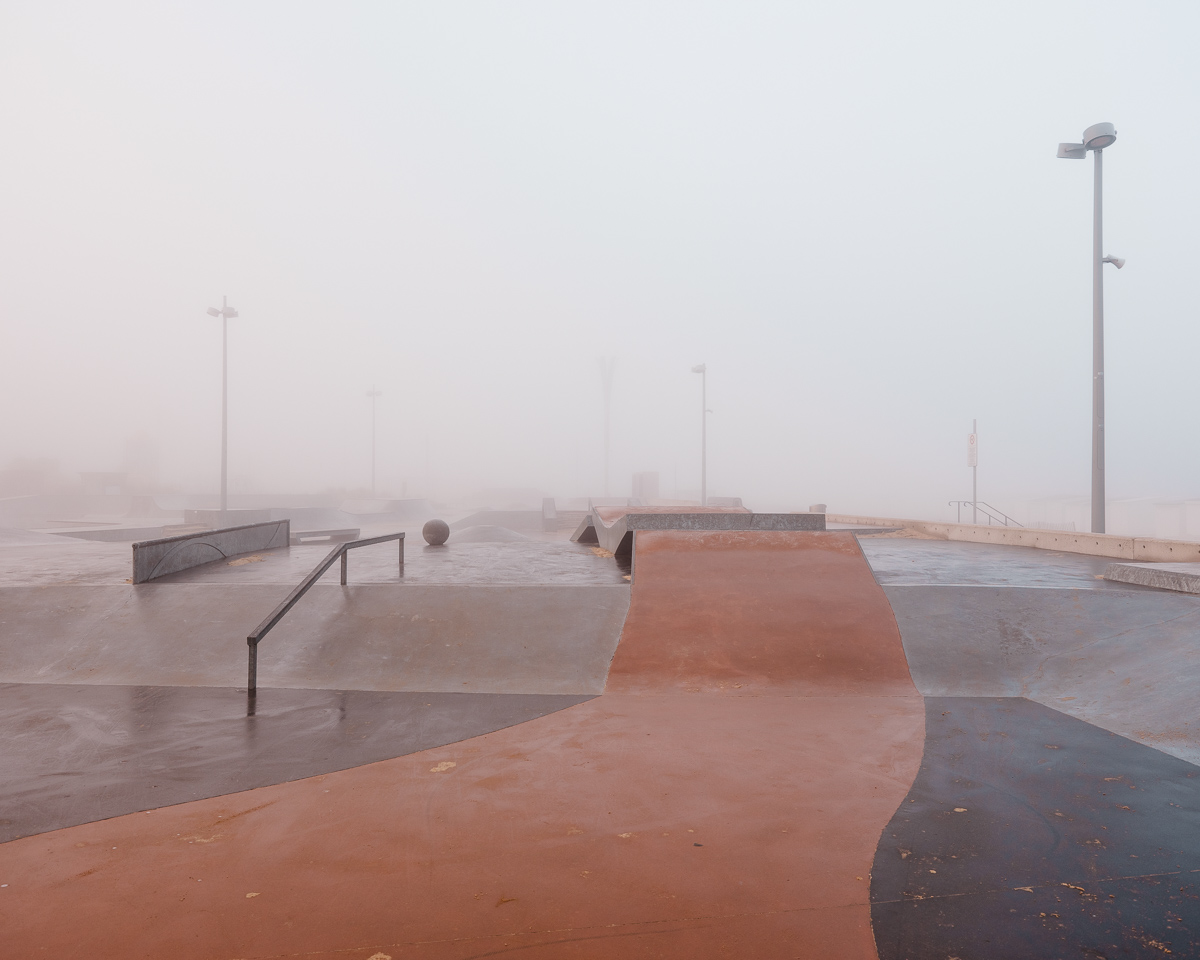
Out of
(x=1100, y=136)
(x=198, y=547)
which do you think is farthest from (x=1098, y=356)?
(x=198, y=547)

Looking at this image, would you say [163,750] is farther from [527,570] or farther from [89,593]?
[527,570]

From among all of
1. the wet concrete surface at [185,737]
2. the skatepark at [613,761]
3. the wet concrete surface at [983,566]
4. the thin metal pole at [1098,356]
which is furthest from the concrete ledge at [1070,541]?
the wet concrete surface at [185,737]

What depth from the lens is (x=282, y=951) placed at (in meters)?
2.72

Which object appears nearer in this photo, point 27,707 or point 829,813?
point 829,813

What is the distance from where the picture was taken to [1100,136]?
12.7m

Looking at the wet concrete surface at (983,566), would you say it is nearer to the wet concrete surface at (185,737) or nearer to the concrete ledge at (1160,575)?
the concrete ledge at (1160,575)

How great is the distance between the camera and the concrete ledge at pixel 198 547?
8969 mm

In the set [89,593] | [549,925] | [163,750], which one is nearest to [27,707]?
[163,750]

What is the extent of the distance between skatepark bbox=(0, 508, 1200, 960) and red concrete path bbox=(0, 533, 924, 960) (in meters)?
0.02

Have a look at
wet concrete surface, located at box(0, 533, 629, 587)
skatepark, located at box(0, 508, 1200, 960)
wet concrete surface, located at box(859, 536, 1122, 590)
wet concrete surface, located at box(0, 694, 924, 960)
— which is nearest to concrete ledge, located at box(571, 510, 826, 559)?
wet concrete surface, located at box(0, 533, 629, 587)

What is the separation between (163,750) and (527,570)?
5.86 metres

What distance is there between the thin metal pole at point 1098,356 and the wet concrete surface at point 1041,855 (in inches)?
382

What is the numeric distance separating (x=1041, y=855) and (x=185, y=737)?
599 centimetres

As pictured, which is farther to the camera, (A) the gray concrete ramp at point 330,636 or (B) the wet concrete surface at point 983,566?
(B) the wet concrete surface at point 983,566
